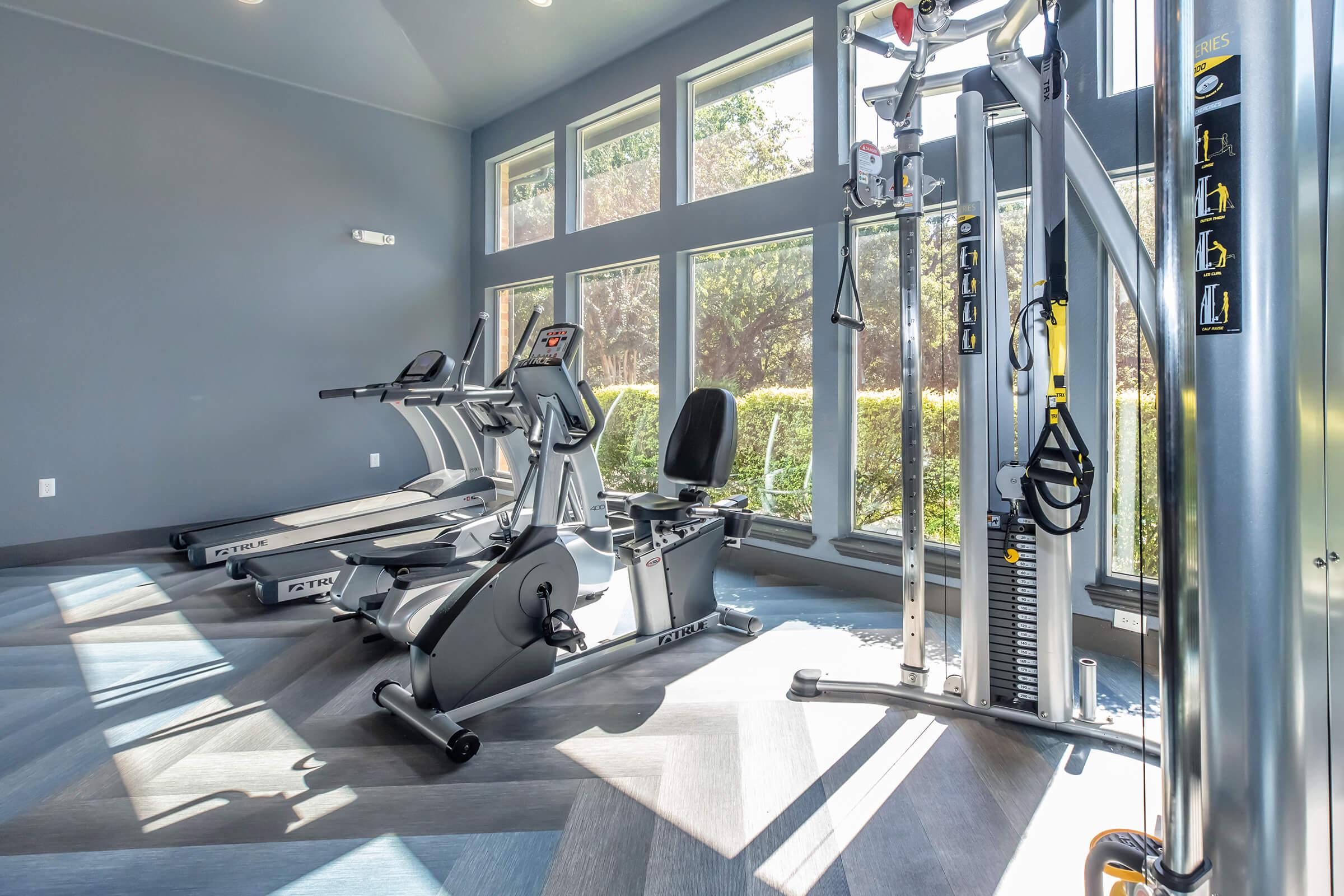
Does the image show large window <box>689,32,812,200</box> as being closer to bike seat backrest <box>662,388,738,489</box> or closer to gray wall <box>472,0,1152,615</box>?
gray wall <box>472,0,1152,615</box>

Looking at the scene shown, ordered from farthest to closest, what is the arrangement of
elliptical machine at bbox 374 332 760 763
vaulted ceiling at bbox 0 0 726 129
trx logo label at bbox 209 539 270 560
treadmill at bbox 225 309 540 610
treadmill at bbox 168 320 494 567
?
vaulted ceiling at bbox 0 0 726 129 < trx logo label at bbox 209 539 270 560 < treadmill at bbox 168 320 494 567 < treadmill at bbox 225 309 540 610 < elliptical machine at bbox 374 332 760 763

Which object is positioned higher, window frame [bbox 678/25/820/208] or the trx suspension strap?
window frame [bbox 678/25/820/208]

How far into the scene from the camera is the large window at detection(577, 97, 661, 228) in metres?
5.08

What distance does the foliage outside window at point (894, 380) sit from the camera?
11.4 ft

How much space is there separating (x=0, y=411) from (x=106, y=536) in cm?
95

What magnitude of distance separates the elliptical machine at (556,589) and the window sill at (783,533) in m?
0.94

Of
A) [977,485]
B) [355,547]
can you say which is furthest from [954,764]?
[355,547]

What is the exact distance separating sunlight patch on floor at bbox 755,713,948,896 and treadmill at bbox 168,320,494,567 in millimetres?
2808

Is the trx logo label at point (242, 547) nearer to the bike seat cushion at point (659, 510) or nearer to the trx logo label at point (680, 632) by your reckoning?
the bike seat cushion at point (659, 510)

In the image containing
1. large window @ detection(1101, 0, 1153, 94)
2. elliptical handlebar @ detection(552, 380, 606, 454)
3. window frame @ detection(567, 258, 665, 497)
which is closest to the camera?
elliptical handlebar @ detection(552, 380, 606, 454)

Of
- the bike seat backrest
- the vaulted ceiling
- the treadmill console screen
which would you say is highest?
the vaulted ceiling

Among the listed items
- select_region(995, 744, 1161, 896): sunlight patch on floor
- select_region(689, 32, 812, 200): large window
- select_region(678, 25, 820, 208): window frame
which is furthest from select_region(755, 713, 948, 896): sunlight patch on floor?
select_region(689, 32, 812, 200): large window

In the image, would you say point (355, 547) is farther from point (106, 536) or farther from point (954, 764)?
point (954, 764)

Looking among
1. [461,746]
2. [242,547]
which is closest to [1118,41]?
[461,746]
